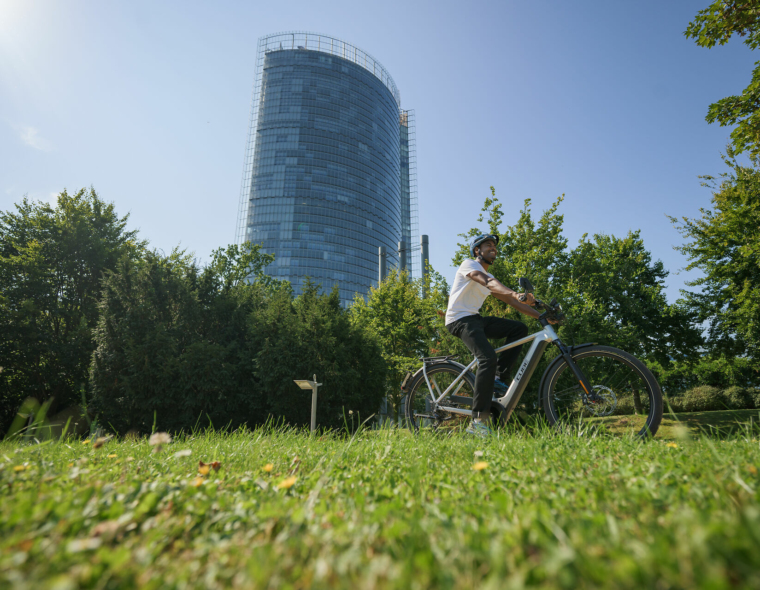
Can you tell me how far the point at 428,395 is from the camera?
5.24 metres

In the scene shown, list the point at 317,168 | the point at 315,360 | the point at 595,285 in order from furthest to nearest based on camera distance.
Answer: the point at 317,168 → the point at 595,285 → the point at 315,360

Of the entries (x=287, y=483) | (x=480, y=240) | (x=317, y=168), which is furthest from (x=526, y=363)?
(x=317, y=168)

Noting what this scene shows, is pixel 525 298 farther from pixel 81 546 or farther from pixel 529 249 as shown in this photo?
pixel 529 249

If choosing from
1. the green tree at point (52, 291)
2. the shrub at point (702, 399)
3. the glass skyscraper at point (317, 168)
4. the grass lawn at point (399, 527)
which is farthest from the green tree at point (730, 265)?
the glass skyscraper at point (317, 168)

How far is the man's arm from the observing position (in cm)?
400

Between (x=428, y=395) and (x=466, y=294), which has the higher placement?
(x=466, y=294)

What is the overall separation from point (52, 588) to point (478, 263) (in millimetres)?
4091

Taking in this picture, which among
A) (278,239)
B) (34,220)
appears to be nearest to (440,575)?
(34,220)

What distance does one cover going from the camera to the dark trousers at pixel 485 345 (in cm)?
404

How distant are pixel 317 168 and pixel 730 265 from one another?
92.5 metres

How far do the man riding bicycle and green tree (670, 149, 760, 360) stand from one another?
44.6ft

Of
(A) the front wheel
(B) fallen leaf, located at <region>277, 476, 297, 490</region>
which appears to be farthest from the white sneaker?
(B) fallen leaf, located at <region>277, 476, 297, 490</region>

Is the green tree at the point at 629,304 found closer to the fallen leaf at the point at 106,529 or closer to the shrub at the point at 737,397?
the shrub at the point at 737,397

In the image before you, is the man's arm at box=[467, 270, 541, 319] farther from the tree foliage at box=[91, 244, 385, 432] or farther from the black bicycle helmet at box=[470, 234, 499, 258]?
the tree foliage at box=[91, 244, 385, 432]
